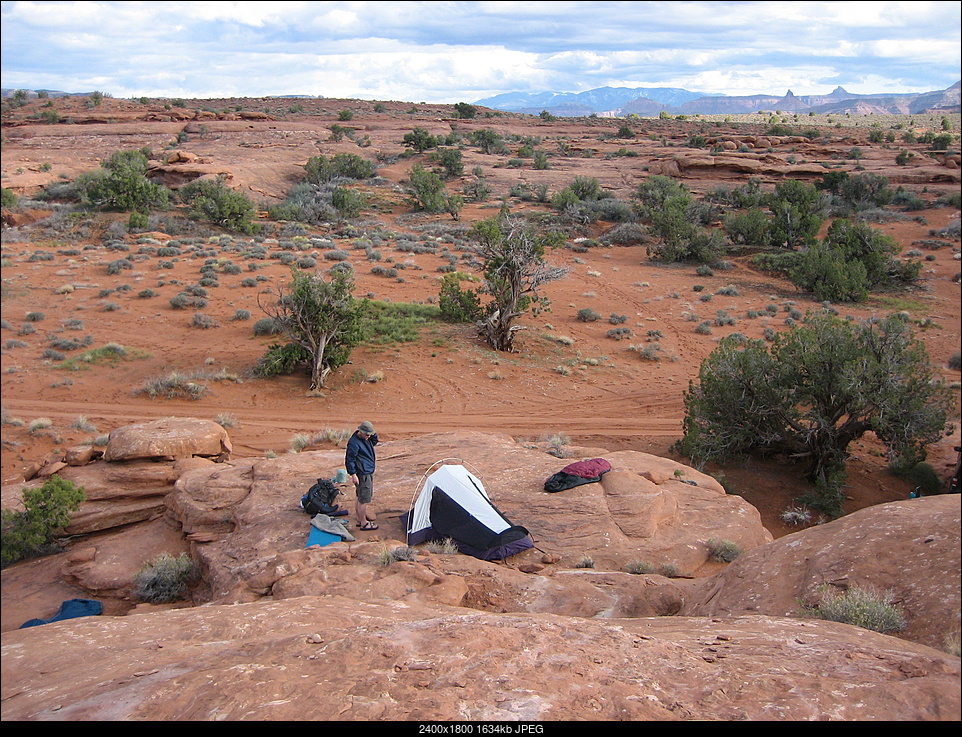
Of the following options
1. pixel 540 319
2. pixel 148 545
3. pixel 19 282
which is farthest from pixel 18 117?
pixel 148 545

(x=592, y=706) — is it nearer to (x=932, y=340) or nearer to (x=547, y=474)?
(x=547, y=474)

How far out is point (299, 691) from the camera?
3.94m

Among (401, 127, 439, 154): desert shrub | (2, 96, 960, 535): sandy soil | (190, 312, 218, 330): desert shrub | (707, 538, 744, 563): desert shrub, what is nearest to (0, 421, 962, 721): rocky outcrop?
(707, 538, 744, 563): desert shrub

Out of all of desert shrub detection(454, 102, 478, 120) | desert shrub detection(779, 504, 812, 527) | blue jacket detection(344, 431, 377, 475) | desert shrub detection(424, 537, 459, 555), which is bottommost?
desert shrub detection(779, 504, 812, 527)

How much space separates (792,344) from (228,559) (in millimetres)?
10900

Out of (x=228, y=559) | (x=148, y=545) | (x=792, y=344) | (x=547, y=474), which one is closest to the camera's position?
(x=228, y=559)

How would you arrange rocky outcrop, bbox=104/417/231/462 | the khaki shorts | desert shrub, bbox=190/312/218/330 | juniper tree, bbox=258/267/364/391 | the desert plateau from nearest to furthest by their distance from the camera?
1. the desert plateau
2. the khaki shorts
3. rocky outcrop, bbox=104/417/231/462
4. juniper tree, bbox=258/267/364/391
5. desert shrub, bbox=190/312/218/330

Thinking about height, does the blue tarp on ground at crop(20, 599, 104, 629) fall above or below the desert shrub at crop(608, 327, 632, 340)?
below

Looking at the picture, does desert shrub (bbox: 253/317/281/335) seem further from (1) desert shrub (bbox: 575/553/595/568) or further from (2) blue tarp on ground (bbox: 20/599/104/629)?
(1) desert shrub (bbox: 575/553/595/568)

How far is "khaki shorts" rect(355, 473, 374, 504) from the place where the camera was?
8633 mm

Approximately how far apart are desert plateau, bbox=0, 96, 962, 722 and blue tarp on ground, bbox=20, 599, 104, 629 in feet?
1.68

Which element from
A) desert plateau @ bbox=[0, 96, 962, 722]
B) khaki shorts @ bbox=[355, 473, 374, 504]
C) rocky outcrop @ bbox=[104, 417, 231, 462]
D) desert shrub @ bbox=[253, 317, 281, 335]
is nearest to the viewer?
desert plateau @ bbox=[0, 96, 962, 722]

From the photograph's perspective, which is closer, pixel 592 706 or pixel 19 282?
pixel 592 706

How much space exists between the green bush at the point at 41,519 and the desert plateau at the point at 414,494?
10.6 inches
